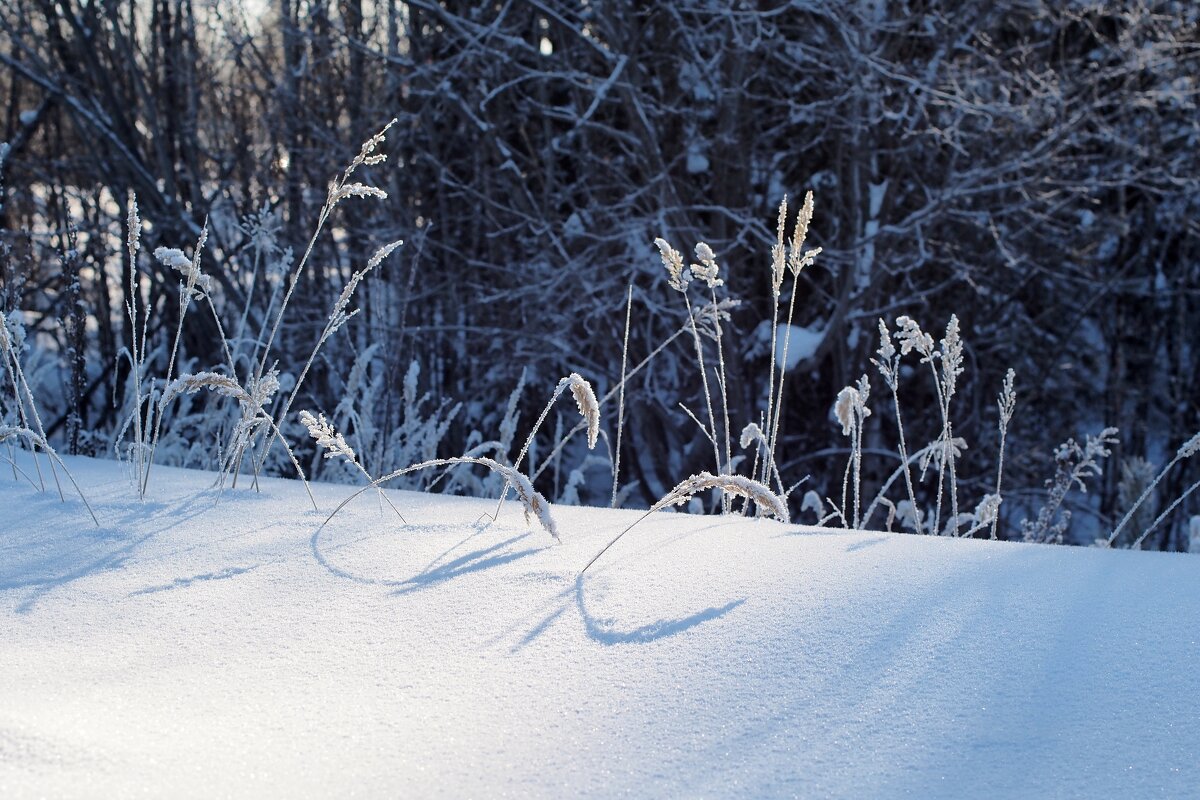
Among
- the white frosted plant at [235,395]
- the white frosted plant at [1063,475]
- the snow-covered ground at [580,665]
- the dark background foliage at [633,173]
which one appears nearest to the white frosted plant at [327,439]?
the white frosted plant at [235,395]

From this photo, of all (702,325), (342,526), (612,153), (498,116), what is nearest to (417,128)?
(498,116)

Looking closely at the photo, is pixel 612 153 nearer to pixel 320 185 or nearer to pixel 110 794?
pixel 320 185

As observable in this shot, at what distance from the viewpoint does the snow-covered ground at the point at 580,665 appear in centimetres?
81

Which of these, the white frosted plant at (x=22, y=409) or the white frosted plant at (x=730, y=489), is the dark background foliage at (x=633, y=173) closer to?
the white frosted plant at (x=22, y=409)

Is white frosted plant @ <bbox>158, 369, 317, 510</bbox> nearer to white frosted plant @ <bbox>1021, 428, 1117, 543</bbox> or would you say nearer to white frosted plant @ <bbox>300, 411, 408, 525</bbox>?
white frosted plant @ <bbox>300, 411, 408, 525</bbox>

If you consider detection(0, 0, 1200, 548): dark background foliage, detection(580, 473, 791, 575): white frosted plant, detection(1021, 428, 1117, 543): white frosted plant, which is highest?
detection(0, 0, 1200, 548): dark background foliage

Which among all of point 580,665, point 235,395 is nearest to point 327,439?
point 235,395

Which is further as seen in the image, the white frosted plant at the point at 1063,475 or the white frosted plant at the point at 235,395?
the white frosted plant at the point at 1063,475

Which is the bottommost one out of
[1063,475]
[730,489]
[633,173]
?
[1063,475]

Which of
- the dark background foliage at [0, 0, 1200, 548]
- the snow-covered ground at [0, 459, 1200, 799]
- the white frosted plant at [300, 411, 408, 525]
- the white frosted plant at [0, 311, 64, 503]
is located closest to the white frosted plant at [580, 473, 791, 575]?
the snow-covered ground at [0, 459, 1200, 799]

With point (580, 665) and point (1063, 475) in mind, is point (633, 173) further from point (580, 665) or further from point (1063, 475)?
point (580, 665)

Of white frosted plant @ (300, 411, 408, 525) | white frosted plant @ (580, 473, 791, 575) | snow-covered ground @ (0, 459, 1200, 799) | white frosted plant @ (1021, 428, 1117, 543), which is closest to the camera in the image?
snow-covered ground @ (0, 459, 1200, 799)

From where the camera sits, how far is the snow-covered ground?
0.81m

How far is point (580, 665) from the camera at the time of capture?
1017 millimetres
